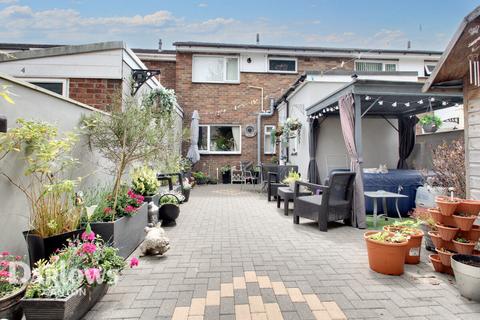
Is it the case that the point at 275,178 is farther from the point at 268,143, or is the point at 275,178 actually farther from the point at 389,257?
the point at 389,257

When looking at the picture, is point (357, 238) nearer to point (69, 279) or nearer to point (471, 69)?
point (471, 69)

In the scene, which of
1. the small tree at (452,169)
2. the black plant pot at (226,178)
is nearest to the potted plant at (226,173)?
the black plant pot at (226,178)

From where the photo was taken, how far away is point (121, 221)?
3.08 m

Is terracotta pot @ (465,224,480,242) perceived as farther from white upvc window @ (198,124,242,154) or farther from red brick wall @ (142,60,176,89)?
red brick wall @ (142,60,176,89)

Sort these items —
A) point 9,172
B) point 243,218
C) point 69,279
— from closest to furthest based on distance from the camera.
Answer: point 69,279 → point 9,172 → point 243,218

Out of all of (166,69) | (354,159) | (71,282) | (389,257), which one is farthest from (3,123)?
(166,69)

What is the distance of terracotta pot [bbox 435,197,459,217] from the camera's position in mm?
2670

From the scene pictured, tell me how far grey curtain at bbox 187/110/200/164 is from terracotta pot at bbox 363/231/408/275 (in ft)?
27.4

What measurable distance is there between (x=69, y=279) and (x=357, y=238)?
372 cm

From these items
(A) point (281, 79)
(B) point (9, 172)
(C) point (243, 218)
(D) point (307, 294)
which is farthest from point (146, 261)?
(A) point (281, 79)

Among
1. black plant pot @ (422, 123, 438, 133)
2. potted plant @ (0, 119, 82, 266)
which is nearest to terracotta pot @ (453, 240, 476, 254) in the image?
potted plant @ (0, 119, 82, 266)

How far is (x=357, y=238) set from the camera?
406cm

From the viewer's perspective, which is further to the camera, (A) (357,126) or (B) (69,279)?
(A) (357,126)

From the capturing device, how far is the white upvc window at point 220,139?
11.7m
